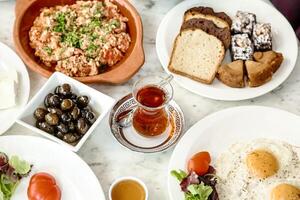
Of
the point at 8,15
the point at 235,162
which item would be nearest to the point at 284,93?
the point at 235,162

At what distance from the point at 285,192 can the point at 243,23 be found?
724 millimetres

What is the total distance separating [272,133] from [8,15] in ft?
3.78

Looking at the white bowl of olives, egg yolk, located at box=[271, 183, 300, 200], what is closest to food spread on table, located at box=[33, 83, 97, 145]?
the white bowl of olives

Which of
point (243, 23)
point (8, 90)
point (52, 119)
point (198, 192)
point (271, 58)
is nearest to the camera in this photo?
point (198, 192)

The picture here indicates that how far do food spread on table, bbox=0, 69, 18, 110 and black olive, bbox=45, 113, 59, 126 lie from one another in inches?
7.0

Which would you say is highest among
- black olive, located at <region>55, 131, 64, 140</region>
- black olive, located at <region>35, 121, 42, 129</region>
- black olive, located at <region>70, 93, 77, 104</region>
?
black olive, located at <region>70, 93, 77, 104</region>

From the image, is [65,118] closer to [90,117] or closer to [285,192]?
[90,117]

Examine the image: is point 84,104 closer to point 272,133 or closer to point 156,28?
point 156,28

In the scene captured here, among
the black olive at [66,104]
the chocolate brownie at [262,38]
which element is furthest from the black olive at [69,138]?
the chocolate brownie at [262,38]

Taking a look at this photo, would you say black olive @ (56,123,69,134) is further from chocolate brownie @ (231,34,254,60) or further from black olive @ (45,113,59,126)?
chocolate brownie @ (231,34,254,60)

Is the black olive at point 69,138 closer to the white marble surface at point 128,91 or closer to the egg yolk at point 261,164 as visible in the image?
the white marble surface at point 128,91

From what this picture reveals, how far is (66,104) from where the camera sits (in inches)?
81.4

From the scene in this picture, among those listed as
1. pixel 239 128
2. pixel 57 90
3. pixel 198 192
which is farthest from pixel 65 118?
pixel 239 128

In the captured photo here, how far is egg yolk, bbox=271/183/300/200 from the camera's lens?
1982 millimetres
